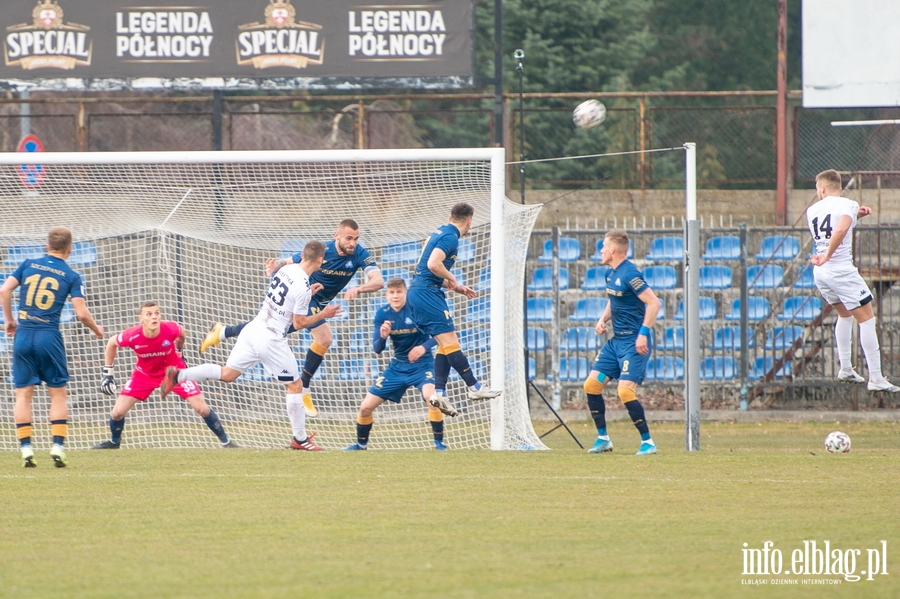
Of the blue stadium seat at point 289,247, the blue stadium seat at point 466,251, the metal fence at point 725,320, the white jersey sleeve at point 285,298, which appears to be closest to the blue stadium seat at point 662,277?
the metal fence at point 725,320

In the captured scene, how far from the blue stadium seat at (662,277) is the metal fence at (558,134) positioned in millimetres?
2638

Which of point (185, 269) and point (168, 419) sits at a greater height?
point (185, 269)

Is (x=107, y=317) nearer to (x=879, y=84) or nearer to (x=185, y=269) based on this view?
(x=185, y=269)

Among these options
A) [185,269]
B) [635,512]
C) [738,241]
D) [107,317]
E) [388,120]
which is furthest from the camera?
[388,120]

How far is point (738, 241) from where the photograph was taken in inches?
695

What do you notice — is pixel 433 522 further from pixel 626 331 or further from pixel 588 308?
pixel 588 308

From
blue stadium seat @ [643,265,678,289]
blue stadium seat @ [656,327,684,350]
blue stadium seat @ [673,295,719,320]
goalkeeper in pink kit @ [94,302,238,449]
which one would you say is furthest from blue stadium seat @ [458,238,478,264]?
goalkeeper in pink kit @ [94,302,238,449]

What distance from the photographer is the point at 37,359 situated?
977 centimetres

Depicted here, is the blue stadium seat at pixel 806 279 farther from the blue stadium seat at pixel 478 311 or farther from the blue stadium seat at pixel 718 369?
the blue stadium seat at pixel 478 311

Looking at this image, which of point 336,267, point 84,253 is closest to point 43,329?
point 336,267

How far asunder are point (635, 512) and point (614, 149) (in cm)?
1818

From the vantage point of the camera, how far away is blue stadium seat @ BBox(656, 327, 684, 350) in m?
16.7

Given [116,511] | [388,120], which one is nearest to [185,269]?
[116,511]

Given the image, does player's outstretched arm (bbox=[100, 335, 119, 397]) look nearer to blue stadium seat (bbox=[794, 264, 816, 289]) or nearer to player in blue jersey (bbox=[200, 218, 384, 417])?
player in blue jersey (bbox=[200, 218, 384, 417])
